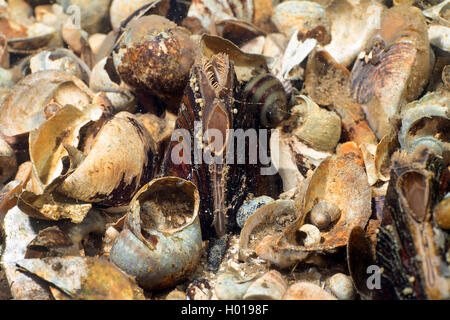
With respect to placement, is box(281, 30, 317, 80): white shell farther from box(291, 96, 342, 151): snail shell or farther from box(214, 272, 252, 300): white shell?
box(214, 272, 252, 300): white shell

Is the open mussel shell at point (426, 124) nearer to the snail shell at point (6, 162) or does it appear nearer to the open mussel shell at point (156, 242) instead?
the open mussel shell at point (156, 242)

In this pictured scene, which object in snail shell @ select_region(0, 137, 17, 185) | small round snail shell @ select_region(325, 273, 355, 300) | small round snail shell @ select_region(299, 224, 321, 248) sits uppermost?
small round snail shell @ select_region(299, 224, 321, 248)

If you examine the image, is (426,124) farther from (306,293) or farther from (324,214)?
(306,293)

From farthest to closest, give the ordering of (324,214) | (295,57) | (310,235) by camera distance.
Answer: (295,57), (324,214), (310,235)

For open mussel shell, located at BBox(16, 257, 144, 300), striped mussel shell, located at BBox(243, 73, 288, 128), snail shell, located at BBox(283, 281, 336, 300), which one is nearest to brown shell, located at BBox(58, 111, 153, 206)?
open mussel shell, located at BBox(16, 257, 144, 300)

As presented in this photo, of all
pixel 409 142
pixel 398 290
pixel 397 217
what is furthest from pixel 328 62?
pixel 398 290

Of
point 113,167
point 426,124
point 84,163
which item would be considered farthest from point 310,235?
point 84,163
